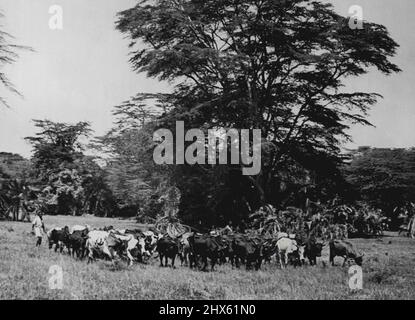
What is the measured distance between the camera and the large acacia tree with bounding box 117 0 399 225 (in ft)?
68.5

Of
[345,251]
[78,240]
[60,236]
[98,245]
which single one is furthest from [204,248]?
[60,236]

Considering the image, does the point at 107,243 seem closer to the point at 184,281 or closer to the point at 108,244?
the point at 108,244

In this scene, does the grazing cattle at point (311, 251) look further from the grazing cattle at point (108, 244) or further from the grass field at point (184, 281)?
the grazing cattle at point (108, 244)

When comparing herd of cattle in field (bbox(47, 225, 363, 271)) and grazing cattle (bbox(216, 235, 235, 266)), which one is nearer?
herd of cattle in field (bbox(47, 225, 363, 271))

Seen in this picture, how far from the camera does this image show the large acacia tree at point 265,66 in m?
20.9
